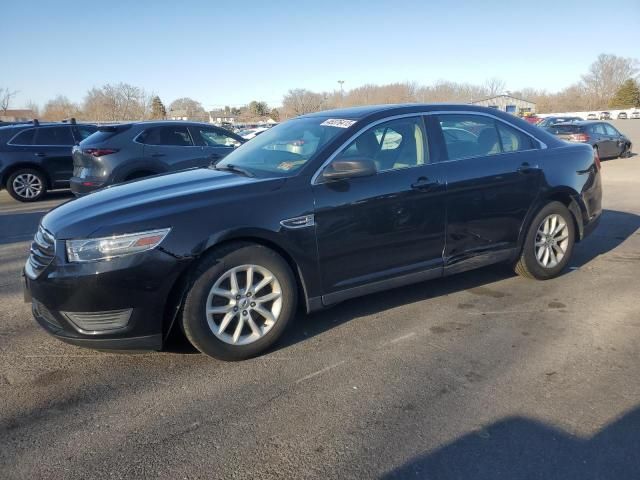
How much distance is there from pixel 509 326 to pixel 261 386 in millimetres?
2013

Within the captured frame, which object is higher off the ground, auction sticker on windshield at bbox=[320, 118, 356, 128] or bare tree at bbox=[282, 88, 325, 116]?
bare tree at bbox=[282, 88, 325, 116]

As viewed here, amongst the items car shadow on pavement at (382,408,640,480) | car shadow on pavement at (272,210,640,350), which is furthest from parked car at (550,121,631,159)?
car shadow on pavement at (382,408,640,480)

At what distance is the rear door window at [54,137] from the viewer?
11.3 metres

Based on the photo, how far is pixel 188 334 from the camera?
3.34 metres

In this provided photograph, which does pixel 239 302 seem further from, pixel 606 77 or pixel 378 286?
pixel 606 77

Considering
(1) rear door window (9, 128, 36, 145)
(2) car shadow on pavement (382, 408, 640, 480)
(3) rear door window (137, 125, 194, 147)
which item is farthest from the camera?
(1) rear door window (9, 128, 36, 145)

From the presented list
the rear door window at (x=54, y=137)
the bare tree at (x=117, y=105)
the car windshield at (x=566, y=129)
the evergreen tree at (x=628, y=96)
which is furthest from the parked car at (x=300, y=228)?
the evergreen tree at (x=628, y=96)

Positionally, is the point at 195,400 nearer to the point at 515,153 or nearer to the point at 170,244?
the point at 170,244

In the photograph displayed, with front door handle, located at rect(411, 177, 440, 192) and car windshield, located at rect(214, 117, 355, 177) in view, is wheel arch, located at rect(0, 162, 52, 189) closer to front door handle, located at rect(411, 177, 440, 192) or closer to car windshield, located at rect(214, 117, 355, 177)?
car windshield, located at rect(214, 117, 355, 177)

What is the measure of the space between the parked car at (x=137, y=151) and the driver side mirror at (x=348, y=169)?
16.3 ft

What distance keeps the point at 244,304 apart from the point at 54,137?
32.7ft

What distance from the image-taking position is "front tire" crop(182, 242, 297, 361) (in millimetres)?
3320

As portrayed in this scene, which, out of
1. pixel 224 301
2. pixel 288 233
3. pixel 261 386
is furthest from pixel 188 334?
pixel 288 233

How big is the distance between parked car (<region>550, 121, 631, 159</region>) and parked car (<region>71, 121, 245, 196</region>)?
14.5m
